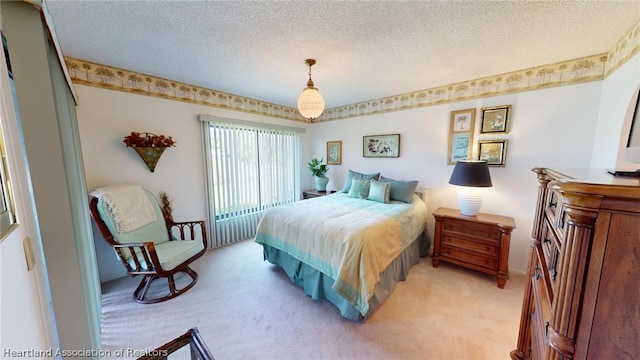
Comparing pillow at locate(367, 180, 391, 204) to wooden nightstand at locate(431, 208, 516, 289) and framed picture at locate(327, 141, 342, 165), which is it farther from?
framed picture at locate(327, 141, 342, 165)

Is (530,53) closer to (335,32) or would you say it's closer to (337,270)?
(335,32)

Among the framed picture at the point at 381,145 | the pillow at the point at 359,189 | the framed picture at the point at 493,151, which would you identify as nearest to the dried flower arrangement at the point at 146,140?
the pillow at the point at 359,189

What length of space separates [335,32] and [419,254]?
9.30ft

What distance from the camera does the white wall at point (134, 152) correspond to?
2293mm

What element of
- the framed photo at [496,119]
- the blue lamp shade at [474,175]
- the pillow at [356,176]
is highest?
the framed photo at [496,119]

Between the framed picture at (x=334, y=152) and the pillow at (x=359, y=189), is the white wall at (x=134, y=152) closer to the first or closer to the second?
the framed picture at (x=334, y=152)

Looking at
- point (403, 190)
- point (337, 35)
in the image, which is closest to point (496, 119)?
point (403, 190)

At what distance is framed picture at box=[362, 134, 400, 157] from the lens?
347 cm

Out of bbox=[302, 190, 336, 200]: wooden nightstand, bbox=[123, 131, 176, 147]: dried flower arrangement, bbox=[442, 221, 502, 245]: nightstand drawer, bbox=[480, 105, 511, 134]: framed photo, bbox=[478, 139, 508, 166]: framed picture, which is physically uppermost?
bbox=[480, 105, 511, 134]: framed photo

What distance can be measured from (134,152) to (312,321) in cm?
273

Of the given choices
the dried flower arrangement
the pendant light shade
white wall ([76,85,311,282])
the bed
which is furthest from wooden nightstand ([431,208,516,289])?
the dried flower arrangement

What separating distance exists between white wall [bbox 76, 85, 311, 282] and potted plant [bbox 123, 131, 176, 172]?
0.10 meters

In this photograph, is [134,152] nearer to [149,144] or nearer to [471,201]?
[149,144]

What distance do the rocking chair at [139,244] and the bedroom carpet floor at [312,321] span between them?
210 mm
